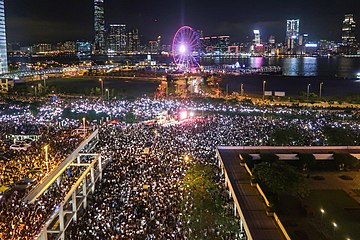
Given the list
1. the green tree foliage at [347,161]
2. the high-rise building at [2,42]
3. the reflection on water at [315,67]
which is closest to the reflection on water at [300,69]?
the reflection on water at [315,67]

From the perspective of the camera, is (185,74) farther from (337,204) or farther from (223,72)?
(337,204)

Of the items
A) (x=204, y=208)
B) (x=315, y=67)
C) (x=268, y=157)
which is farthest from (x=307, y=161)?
(x=315, y=67)

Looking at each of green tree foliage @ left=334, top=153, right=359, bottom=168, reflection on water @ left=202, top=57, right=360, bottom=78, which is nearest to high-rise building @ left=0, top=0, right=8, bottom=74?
reflection on water @ left=202, top=57, right=360, bottom=78

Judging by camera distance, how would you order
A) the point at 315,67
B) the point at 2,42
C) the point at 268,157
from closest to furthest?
the point at 268,157
the point at 2,42
the point at 315,67

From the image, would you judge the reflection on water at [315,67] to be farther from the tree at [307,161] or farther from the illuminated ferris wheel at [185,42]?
the tree at [307,161]

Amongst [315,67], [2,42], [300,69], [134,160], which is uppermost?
[2,42]

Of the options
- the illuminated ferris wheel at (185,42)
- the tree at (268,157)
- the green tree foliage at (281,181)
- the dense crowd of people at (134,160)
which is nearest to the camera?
the dense crowd of people at (134,160)

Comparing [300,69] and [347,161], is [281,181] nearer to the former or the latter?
[347,161]
